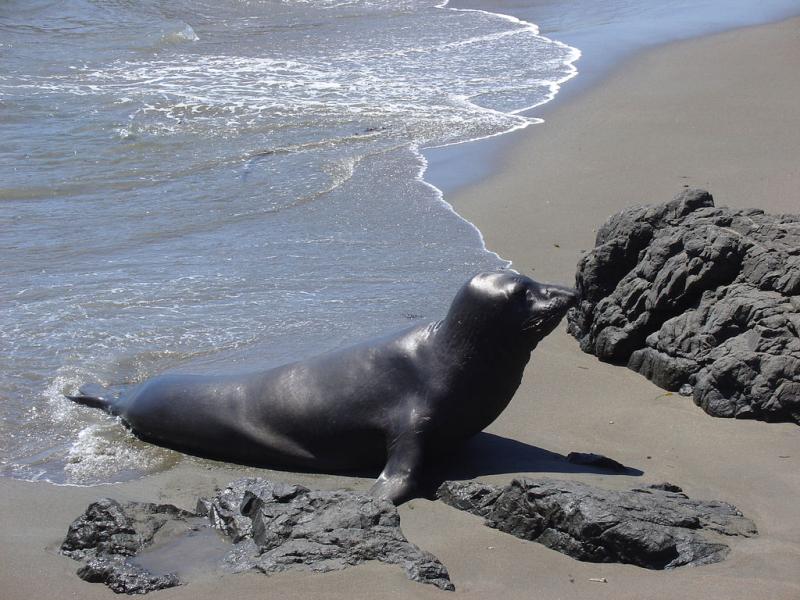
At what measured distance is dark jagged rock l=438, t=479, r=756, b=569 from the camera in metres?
4.44

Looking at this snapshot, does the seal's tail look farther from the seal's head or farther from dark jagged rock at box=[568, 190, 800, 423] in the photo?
dark jagged rock at box=[568, 190, 800, 423]

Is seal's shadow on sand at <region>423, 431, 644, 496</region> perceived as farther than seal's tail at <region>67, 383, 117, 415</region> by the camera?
No

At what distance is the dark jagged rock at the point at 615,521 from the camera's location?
14.6 ft

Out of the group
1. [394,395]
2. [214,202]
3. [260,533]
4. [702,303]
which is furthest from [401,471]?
[214,202]

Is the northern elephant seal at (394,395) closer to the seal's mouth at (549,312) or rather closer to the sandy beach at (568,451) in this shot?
the seal's mouth at (549,312)

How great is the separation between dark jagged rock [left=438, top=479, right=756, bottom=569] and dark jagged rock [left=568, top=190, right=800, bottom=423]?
4.89 feet

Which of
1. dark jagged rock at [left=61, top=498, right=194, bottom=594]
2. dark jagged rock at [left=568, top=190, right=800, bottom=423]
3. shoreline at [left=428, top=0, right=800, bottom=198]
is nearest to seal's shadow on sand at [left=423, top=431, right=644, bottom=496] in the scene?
dark jagged rock at [left=568, top=190, right=800, bottom=423]

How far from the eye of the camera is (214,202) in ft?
37.5

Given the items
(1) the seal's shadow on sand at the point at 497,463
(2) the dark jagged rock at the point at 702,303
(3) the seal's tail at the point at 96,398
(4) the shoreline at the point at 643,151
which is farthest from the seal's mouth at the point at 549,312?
(4) the shoreline at the point at 643,151

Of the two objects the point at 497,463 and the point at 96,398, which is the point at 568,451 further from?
the point at 96,398

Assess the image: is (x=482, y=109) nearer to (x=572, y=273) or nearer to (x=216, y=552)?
(x=572, y=273)

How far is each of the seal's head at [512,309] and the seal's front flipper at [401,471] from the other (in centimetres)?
60

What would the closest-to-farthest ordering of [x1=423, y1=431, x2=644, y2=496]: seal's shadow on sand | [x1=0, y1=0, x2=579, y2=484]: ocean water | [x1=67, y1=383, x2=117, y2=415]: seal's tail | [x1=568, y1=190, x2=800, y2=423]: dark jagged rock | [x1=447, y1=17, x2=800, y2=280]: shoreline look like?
[x1=423, y1=431, x2=644, y2=496]: seal's shadow on sand → [x1=568, y1=190, x2=800, y2=423]: dark jagged rock → [x1=67, y1=383, x2=117, y2=415]: seal's tail → [x1=0, y1=0, x2=579, y2=484]: ocean water → [x1=447, y1=17, x2=800, y2=280]: shoreline

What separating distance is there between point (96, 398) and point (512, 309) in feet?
8.65
